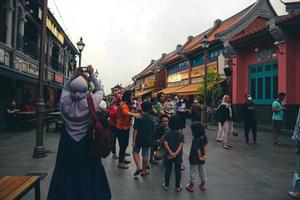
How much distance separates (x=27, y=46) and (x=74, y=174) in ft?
64.9

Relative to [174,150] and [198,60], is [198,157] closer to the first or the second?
[174,150]

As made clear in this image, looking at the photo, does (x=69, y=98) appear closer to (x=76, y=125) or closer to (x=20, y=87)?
(x=76, y=125)

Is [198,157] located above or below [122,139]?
below

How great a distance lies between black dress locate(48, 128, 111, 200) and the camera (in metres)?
3.10

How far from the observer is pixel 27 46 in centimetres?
2070

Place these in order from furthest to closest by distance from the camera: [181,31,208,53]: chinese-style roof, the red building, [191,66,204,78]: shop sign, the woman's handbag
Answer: [181,31,208,53]: chinese-style roof
[191,66,204,78]: shop sign
the red building
the woman's handbag

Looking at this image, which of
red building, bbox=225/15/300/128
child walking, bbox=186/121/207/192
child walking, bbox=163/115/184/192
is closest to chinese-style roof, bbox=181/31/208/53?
red building, bbox=225/15/300/128

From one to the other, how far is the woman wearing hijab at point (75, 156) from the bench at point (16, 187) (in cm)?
30

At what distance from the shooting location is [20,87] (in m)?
18.8

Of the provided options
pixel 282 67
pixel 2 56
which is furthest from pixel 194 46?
pixel 2 56

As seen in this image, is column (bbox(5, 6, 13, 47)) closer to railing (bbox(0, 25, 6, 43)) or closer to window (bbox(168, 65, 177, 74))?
railing (bbox(0, 25, 6, 43))

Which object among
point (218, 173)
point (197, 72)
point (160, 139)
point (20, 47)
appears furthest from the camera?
point (197, 72)

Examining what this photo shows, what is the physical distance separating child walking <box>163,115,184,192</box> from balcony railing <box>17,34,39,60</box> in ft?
50.1

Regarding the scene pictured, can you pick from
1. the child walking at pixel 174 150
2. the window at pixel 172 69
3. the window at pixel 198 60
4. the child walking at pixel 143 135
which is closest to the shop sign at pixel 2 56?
the child walking at pixel 143 135
